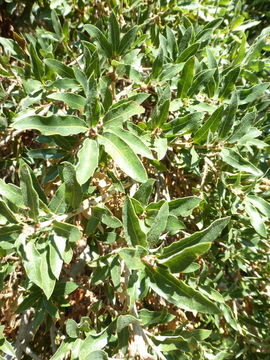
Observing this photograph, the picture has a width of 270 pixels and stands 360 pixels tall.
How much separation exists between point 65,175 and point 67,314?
123 centimetres

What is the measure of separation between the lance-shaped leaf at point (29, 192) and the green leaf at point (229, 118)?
0.73 m

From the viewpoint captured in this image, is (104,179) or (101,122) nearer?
(101,122)

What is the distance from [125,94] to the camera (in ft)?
5.00

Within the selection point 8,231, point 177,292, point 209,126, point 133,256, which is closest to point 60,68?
point 209,126

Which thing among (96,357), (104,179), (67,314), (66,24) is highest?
(66,24)

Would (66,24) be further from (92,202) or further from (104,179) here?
(92,202)

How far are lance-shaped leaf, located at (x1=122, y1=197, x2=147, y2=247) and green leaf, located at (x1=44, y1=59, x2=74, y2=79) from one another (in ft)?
2.13

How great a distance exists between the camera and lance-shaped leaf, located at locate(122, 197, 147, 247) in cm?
95

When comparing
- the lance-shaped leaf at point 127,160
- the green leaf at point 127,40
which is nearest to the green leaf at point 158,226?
the lance-shaped leaf at point 127,160

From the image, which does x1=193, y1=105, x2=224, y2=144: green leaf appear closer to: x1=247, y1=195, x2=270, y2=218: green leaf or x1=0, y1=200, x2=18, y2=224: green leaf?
x1=247, y1=195, x2=270, y2=218: green leaf

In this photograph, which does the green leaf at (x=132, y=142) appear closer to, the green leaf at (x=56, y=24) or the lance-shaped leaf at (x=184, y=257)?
the lance-shaped leaf at (x=184, y=257)

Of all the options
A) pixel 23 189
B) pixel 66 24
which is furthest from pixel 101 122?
pixel 66 24

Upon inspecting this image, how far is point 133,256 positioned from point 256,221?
0.66m

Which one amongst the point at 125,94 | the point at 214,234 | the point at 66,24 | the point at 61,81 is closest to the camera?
the point at 214,234
